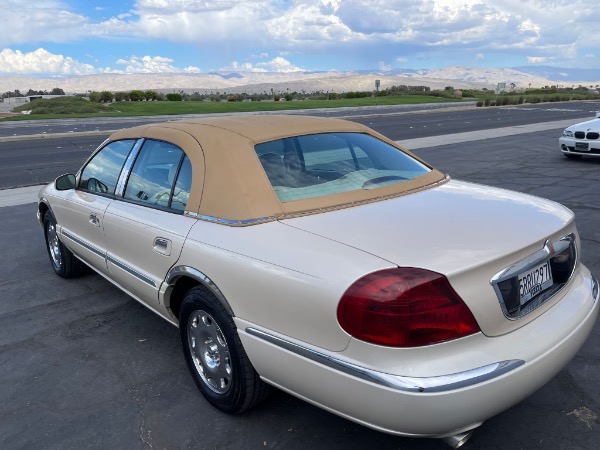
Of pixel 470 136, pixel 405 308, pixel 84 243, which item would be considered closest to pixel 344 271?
pixel 405 308

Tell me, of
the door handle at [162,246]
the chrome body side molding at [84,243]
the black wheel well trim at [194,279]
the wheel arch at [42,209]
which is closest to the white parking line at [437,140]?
the wheel arch at [42,209]

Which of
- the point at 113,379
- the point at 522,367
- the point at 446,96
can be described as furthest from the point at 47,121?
the point at 446,96

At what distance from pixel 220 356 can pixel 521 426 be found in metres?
1.69

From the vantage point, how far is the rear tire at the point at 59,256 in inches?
210

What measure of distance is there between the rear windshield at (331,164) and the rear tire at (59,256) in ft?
9.61

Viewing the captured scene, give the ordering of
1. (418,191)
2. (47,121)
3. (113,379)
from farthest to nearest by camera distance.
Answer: (47,121) → (113,379) → (418,191)

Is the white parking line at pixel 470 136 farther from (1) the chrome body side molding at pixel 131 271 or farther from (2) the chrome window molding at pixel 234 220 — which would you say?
(2) the chrome window molding at pixel 234 220

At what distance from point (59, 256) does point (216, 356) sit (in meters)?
3.00

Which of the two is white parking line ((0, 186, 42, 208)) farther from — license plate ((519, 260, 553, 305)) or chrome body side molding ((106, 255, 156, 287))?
license plate ((519, 260, 553, 305))

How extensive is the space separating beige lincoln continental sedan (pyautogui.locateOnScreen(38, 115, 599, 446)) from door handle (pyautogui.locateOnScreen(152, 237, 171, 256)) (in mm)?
12

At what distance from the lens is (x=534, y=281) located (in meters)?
2.60

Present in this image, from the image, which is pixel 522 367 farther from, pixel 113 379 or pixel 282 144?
pixel 113 379

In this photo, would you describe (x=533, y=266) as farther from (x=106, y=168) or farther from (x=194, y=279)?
(x=106, y=168)

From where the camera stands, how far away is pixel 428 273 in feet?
7.35
